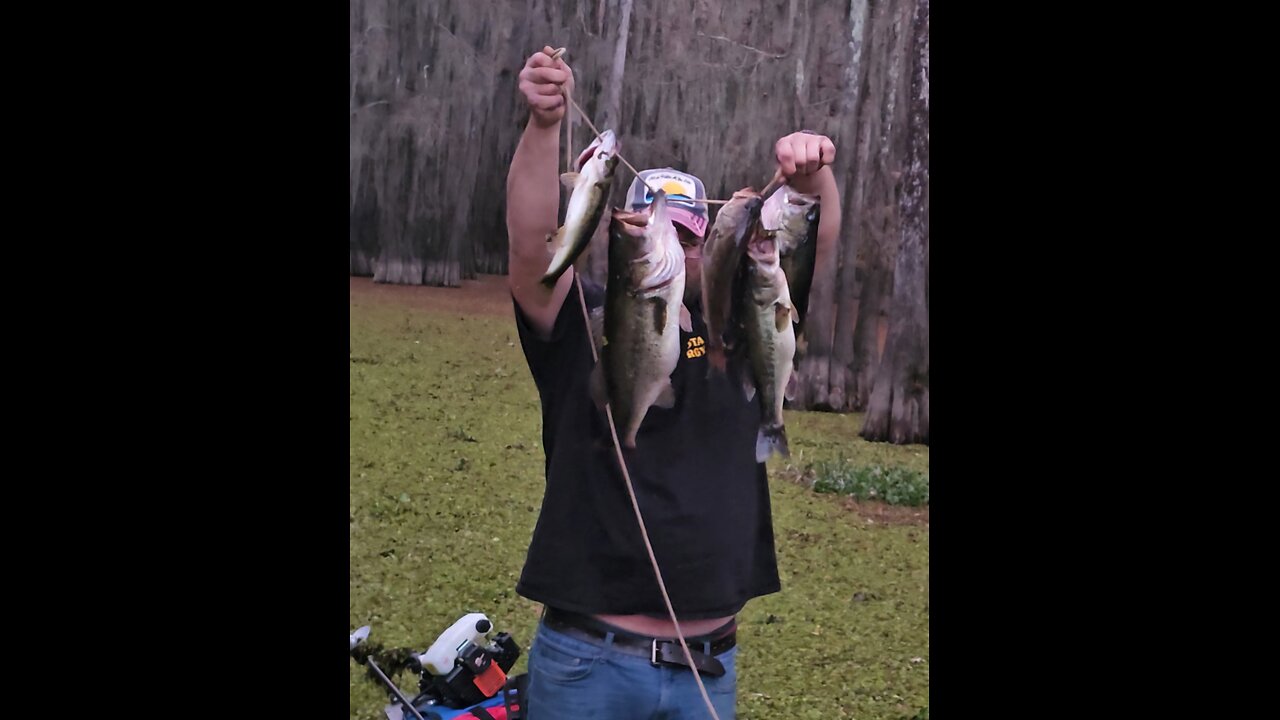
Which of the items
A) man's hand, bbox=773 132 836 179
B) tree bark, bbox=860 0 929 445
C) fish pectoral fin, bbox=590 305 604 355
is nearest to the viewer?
fish pectoral fin, bbox=590 305 604 355

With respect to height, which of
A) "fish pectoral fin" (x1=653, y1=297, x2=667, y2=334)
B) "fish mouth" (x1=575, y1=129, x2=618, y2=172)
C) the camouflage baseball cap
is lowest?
"fish pectoral fin" (x1=653, y1=297, x2=667, y2=334)

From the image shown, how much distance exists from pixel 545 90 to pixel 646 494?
1.16 m

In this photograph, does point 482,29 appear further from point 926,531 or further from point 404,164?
point 926,531

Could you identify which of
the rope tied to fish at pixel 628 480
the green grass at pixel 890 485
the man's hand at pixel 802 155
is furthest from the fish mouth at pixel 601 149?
the green grass at pixel 890 485

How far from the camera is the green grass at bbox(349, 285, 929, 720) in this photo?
3697mm

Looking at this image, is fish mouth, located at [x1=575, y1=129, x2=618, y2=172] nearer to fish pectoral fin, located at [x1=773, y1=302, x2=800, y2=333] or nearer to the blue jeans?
fish pectoral fin, located at [x1=773, y1=302, x2=800, y2=333]

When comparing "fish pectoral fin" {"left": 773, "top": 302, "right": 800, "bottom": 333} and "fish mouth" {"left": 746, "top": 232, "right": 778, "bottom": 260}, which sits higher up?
"fish mouth" {"left": 746, "top": 232, "right": 778, "bottom": 260}

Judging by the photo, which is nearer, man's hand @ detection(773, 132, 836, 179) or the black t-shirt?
the black t-shirt

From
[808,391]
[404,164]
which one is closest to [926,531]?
[808,391]

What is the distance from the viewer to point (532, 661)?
Answer: 3.54 meters

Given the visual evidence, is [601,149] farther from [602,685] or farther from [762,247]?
[602,685]

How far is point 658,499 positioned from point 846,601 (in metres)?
0.75

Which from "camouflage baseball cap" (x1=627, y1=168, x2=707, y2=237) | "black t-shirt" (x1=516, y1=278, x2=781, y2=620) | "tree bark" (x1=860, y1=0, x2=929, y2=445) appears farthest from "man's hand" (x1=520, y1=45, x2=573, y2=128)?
"tree bark" (x1=860, y1=0, x2=929, y2=445)

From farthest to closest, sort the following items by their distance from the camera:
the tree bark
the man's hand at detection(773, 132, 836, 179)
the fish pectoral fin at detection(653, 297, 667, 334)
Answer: the tree bark
the man's hand at detection(773, 132, 836, 179)
the fish pectoral fin at detection(653, 297, 667, 334)
